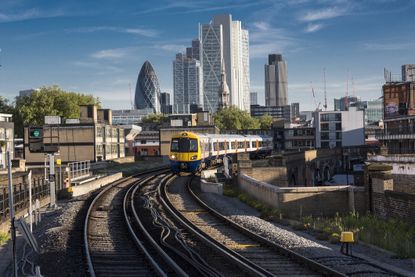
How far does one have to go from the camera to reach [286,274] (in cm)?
1375

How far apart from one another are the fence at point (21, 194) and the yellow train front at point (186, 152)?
1205 cm

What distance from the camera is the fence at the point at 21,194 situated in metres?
26.7

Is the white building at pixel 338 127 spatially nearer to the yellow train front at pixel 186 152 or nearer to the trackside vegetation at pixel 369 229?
the yellow train front at pixel 186 152

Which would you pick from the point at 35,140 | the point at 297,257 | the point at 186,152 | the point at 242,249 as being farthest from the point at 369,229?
the point at 186,152

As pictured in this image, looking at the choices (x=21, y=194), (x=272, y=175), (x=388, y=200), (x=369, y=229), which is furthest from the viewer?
(x=272, y=175)

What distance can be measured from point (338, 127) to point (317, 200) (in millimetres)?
122511

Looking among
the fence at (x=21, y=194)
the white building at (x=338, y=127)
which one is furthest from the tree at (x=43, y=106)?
the fence at (x=21, y=194)

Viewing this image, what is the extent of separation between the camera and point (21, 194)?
3164 cm

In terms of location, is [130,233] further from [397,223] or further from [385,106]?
[385,106]

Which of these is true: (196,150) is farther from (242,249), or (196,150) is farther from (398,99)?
(398,99)

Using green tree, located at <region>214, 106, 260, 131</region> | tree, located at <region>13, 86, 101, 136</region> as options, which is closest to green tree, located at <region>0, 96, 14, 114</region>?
tree, located at <region>13, 86, 101, 136</region>

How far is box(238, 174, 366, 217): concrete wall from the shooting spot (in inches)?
1077

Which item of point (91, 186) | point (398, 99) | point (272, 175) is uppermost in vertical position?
point (398, 99)

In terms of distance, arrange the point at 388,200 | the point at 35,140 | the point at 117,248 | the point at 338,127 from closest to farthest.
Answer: the point at 117,248 → the point at 35,140 → the point at 388,200 → the point at 338,127
